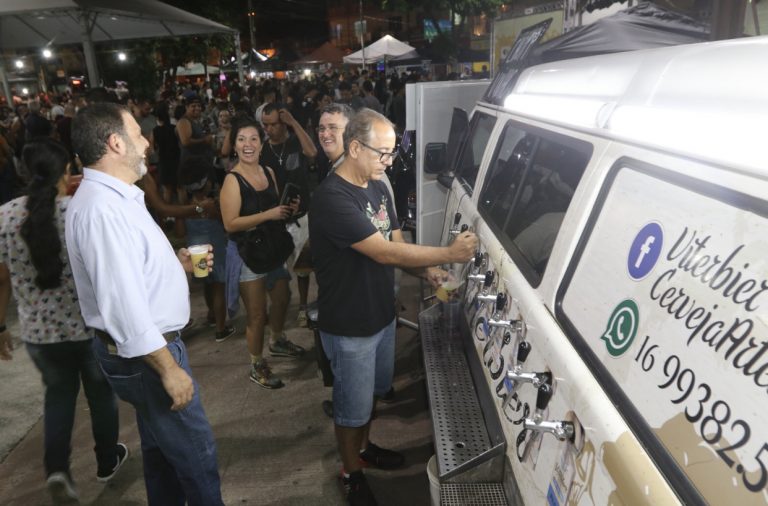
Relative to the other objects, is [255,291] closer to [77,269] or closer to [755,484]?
[77,269]

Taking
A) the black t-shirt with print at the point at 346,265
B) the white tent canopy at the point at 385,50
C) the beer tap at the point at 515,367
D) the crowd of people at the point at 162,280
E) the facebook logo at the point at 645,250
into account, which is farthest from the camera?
the white tent canopy at the point at 385,50

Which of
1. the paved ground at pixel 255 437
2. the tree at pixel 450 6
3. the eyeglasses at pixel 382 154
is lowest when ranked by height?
the paved ground at pixel 255 437

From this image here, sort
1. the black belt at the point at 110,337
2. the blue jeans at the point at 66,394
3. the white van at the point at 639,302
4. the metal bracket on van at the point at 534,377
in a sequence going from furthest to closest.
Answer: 1. the blue jeans at the point at 66,394
2. the black belt at the point at 110,337
3. the metal bracket on van at the point at 534,377
4. the white van at the point at 639,302

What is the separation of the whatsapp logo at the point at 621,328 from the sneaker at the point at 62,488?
9.57ft

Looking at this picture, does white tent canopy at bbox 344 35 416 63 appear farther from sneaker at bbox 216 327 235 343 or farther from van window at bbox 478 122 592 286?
van window at bbox 478 122 592 286

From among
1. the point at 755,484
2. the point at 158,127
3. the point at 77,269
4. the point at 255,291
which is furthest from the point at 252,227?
the point at 158,127

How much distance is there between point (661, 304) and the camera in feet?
3.71

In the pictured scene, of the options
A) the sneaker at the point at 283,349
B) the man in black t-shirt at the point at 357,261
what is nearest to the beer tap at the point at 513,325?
the man in black t-shirt at the point at 357,261

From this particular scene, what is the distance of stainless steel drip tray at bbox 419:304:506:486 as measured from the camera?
1911 millimetres

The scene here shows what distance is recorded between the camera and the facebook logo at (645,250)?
1202 millimetres

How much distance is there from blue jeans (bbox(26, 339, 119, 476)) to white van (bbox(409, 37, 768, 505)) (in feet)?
6.23

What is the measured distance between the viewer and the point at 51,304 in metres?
2.57

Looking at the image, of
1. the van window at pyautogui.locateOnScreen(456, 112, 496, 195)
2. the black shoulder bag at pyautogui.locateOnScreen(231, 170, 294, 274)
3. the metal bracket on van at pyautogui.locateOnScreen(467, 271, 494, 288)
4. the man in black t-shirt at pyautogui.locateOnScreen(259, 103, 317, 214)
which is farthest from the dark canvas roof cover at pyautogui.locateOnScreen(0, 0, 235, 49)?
the metal bracket on van at pyautogui.locateOnScreen(467, 271, 494, 288)

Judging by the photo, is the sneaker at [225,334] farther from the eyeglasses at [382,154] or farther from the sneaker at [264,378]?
the eyeglasses at [382,154]
